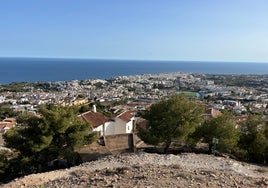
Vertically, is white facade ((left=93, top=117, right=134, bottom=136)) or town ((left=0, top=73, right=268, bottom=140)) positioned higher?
white facade ((left=93, top=117, right=134, bottom=136))

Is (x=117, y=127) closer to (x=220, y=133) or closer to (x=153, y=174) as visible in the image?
(x=220, y=133)

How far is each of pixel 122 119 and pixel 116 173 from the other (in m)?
16.6

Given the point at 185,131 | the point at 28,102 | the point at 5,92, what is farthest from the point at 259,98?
the point at 185,131

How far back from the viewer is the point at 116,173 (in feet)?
46.9

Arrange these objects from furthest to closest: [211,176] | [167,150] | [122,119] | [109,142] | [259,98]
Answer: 1. [259,98]
2. [122,119]
3. [109,142]
4. [167,150]
5. [211,176]

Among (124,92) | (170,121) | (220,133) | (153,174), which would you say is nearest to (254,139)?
(220,133)

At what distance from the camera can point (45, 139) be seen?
1884 cm

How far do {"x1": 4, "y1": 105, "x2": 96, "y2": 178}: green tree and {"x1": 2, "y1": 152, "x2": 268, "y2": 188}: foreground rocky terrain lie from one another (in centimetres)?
328

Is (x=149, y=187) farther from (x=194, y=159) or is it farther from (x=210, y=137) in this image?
(x=210, y=137)

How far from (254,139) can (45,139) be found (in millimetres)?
12036

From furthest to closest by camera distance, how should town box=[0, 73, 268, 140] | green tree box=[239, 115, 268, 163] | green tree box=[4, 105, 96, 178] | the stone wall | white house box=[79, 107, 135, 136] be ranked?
town box=[0, 73, 268, 140] → white house box=[79, 107, 135, 136] → the stone wall → green tree box=[239, 115, 268, 163] → green tree box=[4, 105, 96, 178]

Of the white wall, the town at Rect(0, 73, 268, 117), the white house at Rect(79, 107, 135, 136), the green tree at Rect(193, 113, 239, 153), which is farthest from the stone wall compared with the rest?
the town at Rect(0, 73, 268, 117)

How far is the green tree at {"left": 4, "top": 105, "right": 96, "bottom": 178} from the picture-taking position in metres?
18.7

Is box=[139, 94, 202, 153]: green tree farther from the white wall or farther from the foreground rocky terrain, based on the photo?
the white wall
